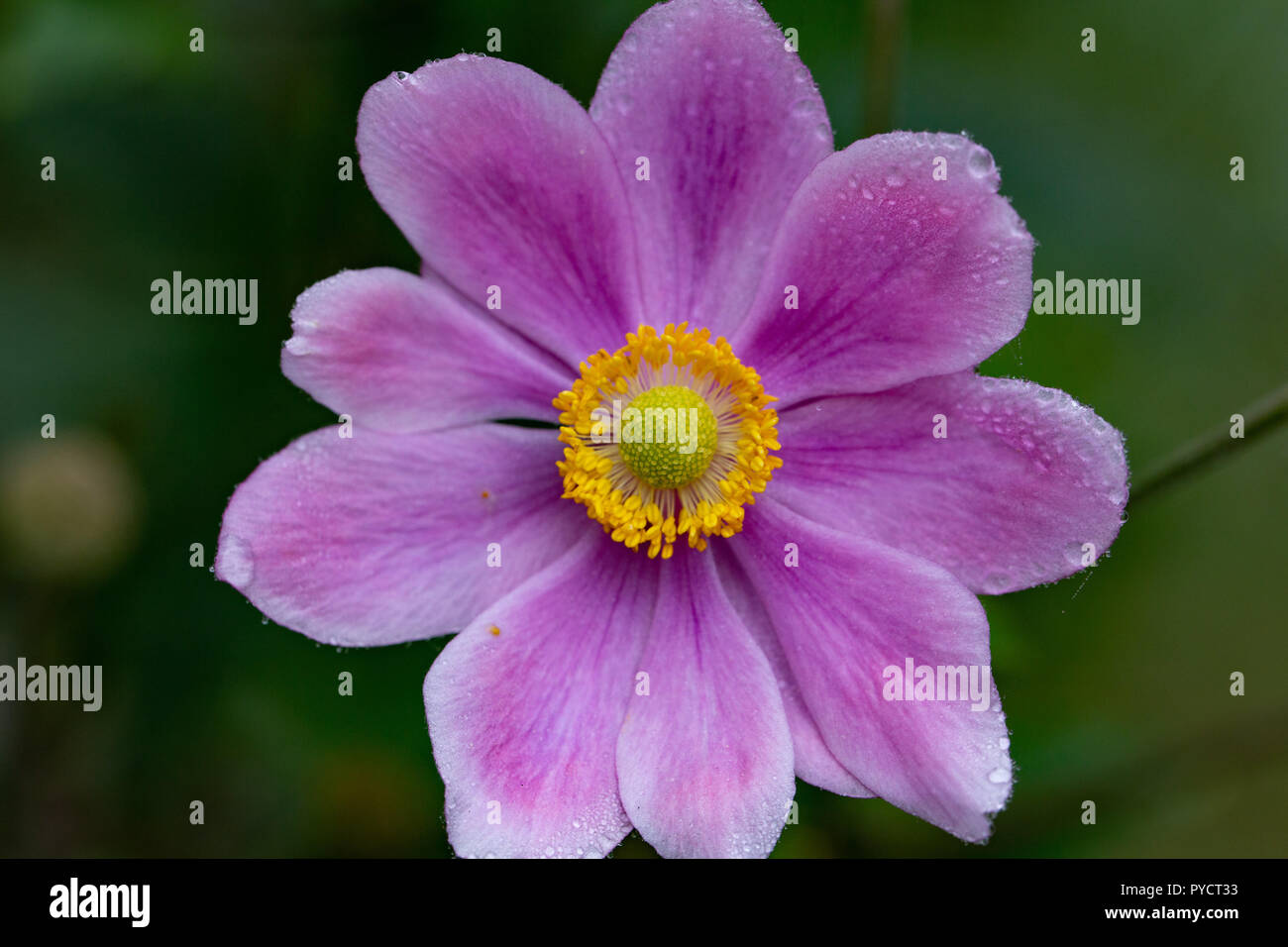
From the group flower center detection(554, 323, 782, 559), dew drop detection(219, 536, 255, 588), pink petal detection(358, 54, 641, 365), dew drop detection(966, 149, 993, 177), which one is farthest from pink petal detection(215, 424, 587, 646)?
dew drop detection(966, 149, 993, 177)

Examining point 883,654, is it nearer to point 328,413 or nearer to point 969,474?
point 969,474

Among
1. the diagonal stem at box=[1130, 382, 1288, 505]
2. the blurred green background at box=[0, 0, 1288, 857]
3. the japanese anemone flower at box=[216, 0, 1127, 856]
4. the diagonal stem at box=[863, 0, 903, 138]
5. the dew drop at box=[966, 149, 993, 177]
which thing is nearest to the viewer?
the dew drop at box=[966, 149, 993, 177]

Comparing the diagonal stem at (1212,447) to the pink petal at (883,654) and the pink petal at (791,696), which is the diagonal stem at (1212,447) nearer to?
the pink petal at (883,654)

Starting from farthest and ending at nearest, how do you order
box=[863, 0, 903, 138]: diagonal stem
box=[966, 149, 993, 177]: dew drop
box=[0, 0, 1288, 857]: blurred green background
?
box=[0, 0, 1288, 857]: blurred green background < box=[863, 0, 903, 138]: diagonal stem < box=[966, 149, 993, 177]: dew drop

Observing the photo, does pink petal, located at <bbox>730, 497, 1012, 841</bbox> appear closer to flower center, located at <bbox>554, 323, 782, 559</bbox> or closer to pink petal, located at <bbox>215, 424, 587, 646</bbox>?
flower center, located at <bbox>554, 323, 782, 559</bbox>

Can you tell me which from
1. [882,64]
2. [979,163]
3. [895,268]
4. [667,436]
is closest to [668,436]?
[667,436]

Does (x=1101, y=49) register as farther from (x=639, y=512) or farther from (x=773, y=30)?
(x=639, y=512)
